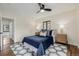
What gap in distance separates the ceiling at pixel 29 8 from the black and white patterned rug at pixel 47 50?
557 millimetres

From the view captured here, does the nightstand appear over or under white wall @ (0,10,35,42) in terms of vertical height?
under

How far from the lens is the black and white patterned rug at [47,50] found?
1.31 meters

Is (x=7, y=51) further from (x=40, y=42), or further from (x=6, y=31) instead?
(x=40, y=42)

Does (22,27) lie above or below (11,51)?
above

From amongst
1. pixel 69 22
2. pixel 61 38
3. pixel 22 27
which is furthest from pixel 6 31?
pixel 69 22

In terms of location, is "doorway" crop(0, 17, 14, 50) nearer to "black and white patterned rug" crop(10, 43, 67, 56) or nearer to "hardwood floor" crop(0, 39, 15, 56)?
"hardwood floor" crop(0, 39, 15, 56)

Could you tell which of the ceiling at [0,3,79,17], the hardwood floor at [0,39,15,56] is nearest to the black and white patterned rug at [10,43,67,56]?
the hardwood floor at [0,39,15,56]

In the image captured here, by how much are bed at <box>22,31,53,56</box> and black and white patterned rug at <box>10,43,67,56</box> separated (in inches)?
2.9

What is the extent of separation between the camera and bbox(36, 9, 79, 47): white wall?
130cm

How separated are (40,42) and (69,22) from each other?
0.59 metres

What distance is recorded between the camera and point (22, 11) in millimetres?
1359

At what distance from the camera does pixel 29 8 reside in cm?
135

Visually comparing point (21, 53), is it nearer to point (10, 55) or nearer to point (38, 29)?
point (10, 55)

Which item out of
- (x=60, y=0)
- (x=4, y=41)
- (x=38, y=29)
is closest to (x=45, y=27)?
(x=38, y=29)
